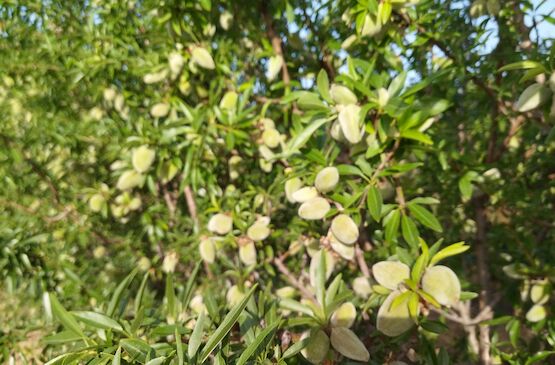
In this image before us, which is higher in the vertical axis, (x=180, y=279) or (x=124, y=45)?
(x=124, y=45)

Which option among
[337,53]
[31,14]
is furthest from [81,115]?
[337,53]

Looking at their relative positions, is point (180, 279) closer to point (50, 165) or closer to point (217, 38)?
point (50, 165)

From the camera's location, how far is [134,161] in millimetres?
1428

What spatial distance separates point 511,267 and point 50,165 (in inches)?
68.4

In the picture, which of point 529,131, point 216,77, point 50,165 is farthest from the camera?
point 50,165

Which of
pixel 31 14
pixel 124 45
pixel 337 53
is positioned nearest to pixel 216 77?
pixel 124 45

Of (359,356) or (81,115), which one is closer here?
(359,356)

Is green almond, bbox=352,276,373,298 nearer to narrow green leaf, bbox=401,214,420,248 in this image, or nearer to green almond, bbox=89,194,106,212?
narrow green leaf, bbox=401,214,420,248

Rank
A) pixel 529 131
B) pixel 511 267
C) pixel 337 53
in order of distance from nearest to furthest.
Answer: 1. pixel 511 267
2. pixel 529 131
3. pixel 337 53

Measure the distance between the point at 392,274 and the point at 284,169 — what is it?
0.65 metres

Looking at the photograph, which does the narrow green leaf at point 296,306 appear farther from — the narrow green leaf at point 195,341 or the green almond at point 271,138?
the green almond at point 271,138

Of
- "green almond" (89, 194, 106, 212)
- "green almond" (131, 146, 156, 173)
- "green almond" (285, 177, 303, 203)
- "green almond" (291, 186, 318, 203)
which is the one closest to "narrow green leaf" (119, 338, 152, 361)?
"green almond" (291, 186, 318, 203)

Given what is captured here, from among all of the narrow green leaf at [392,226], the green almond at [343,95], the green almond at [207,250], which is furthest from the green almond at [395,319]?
the green almond at [207,250]

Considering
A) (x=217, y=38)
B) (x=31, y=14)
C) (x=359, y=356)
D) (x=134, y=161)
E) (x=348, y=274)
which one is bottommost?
(x=348, y=274)
